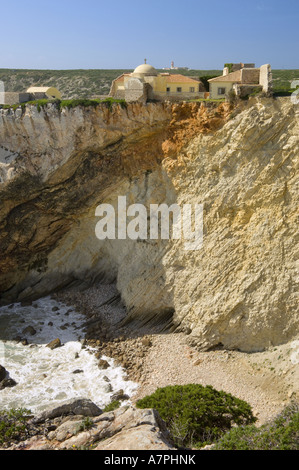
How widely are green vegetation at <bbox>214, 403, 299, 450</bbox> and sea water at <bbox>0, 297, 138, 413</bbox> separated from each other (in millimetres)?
9183

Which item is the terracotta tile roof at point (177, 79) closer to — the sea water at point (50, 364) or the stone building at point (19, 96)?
the stone building at point (19, 96)

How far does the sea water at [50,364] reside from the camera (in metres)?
20.8

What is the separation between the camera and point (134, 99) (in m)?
25.6

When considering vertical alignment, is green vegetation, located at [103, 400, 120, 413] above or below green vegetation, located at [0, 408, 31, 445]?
below

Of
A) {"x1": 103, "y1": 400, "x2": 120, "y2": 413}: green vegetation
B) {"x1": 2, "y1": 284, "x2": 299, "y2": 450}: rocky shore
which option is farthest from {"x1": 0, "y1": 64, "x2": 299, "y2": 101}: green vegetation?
{"x1": 103, "y1": 400, "x2": 120, "y2": 413}: green vegetation

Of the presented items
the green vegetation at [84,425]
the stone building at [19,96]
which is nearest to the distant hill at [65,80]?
the stone building at [19,96]

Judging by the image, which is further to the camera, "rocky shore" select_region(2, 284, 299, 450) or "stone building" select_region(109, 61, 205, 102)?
"stone building" select_region(109, 61, 205, 102)

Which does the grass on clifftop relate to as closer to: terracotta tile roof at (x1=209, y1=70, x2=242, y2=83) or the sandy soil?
terracotta tile roof at (x1=209, y1=70, x2=242, y2=83)

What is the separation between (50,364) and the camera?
77.6ft

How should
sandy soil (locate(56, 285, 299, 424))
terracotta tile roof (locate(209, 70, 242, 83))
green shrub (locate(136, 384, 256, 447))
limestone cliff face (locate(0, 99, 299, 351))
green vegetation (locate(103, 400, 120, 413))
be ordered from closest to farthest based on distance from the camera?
green shrub (locate(136, 384, 256, 447)) → green vegetation (locate(103, 400, 120, 413)) → sandy soil (locate(56, 285, 299, 424)) → limestone cliff face (locate(0, 99, 299, 351)) → terracotta tile roof (locate(209, 70, 242, 83))

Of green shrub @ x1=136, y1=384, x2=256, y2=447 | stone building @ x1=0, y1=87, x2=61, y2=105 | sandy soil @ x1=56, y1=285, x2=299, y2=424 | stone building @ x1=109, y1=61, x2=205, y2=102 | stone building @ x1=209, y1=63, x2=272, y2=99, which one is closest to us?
green shrub @ x1=136, y1=384, x2=256, y2=447

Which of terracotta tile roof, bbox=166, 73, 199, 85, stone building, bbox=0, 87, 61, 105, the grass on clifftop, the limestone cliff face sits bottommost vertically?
the limestone cliff face

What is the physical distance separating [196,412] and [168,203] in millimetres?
13969

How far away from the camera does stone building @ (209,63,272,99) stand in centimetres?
2228
